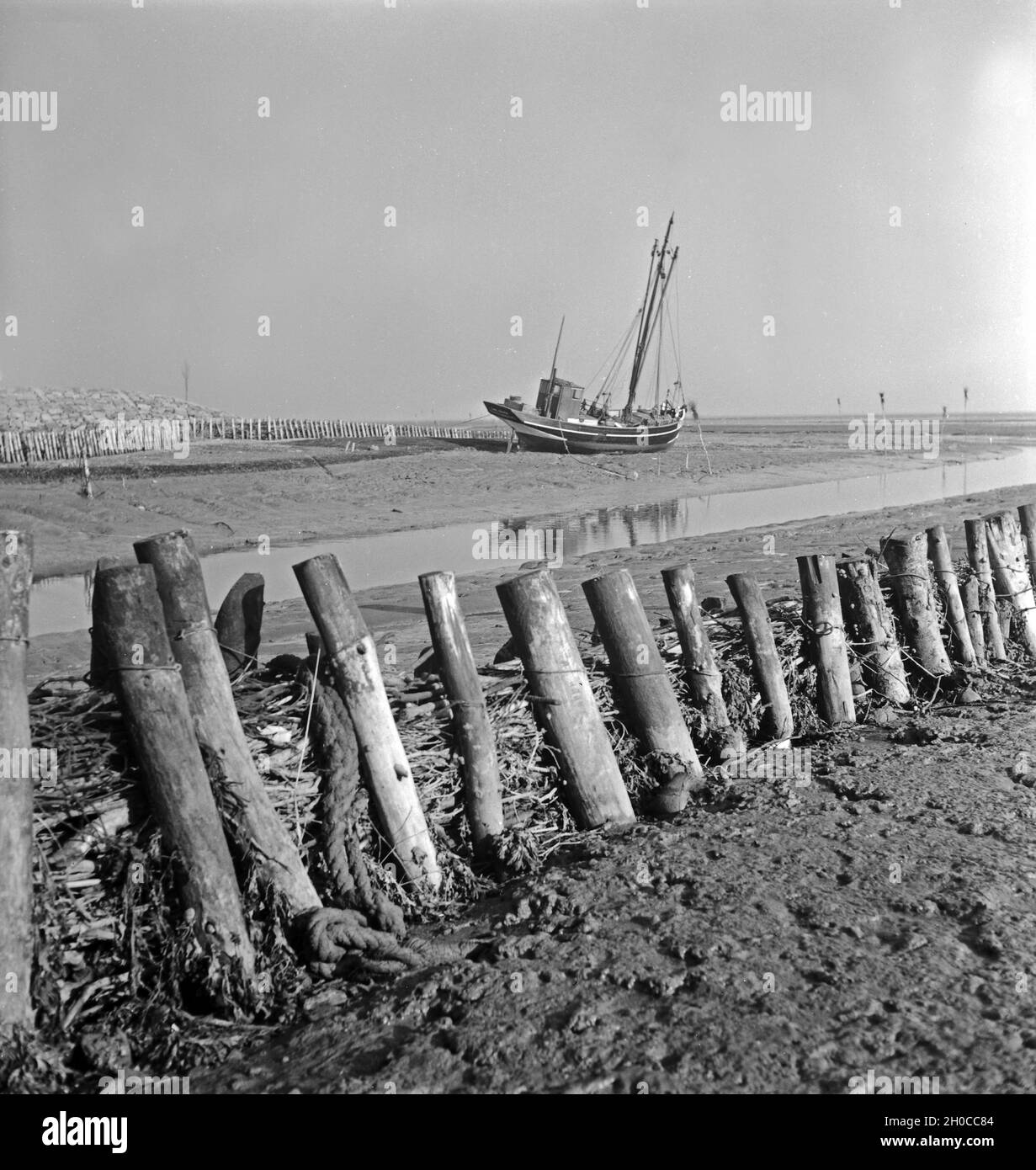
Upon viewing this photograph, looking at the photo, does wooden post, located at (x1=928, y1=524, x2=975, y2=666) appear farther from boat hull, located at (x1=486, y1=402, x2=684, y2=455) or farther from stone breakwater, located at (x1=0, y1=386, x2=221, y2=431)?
stone breakwater, located at (x1=0, y1=386, x2=221, y2=431)

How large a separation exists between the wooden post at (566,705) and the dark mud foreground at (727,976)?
0.17 meters

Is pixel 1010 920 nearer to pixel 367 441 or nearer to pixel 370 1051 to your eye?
pixel 370 1051

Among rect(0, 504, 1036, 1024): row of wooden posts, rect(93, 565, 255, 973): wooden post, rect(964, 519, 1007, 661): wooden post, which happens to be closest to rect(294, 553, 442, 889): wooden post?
rect(0, 504, 1036, 1024): row of wooden posts

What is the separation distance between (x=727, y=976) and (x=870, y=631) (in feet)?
11.6

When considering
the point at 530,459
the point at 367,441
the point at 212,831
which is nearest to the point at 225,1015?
the point at 212,831

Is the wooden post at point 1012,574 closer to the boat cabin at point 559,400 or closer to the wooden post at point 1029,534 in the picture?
the wooden post at point 1029,534

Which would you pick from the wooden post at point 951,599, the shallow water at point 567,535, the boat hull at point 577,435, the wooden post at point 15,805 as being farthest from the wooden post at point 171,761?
the boat hull at point 577,435

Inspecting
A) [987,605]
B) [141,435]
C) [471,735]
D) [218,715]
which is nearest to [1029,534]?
[987,605]

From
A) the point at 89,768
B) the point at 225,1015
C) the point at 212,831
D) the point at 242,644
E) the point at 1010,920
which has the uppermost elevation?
the point at 242,644

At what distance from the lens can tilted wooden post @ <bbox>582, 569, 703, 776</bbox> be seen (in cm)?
519

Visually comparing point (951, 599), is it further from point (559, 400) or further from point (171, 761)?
point (559, 400)

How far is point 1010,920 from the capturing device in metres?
3.71
